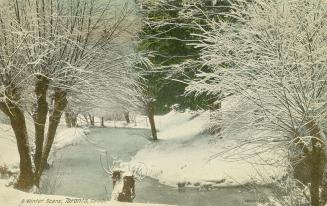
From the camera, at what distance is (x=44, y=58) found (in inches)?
409

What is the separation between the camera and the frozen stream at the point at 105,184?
14992 millimetres

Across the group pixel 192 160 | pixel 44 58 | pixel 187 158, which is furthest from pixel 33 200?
pixel 187 158

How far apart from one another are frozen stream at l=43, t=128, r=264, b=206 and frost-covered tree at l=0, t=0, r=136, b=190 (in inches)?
78.6

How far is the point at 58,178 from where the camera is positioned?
57.8 feet

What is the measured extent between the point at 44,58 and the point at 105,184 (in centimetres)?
737

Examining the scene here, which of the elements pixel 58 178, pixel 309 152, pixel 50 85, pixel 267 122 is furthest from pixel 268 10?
pixel 58 178

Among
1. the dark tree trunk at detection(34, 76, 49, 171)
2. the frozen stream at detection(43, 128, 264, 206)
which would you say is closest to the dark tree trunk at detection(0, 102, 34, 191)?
the dark tree trunk at detection(34, 76, 49, 171)

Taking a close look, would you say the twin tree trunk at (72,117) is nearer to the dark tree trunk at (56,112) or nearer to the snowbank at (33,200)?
the dark tree trunk at (56,112)

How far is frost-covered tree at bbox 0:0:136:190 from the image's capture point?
971 cm

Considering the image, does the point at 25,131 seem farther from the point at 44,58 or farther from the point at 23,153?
the point at 44,58

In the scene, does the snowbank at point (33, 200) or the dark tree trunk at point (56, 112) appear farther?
the dark tree trunk at point (56, 112)

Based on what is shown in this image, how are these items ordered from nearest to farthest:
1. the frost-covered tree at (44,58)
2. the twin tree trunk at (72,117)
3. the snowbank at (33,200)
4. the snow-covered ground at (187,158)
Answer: the snowbank at (33,200)
the frost-covered tree at (44,58)
the twin tree trunk at (72,117)
the snow-covered ground at (187,158)

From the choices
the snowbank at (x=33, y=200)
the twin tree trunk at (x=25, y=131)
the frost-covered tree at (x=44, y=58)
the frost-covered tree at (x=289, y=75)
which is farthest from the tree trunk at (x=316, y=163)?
the twin tree trunk at (x=25, y=131)

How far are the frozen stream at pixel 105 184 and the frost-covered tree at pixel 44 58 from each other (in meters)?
2.00
